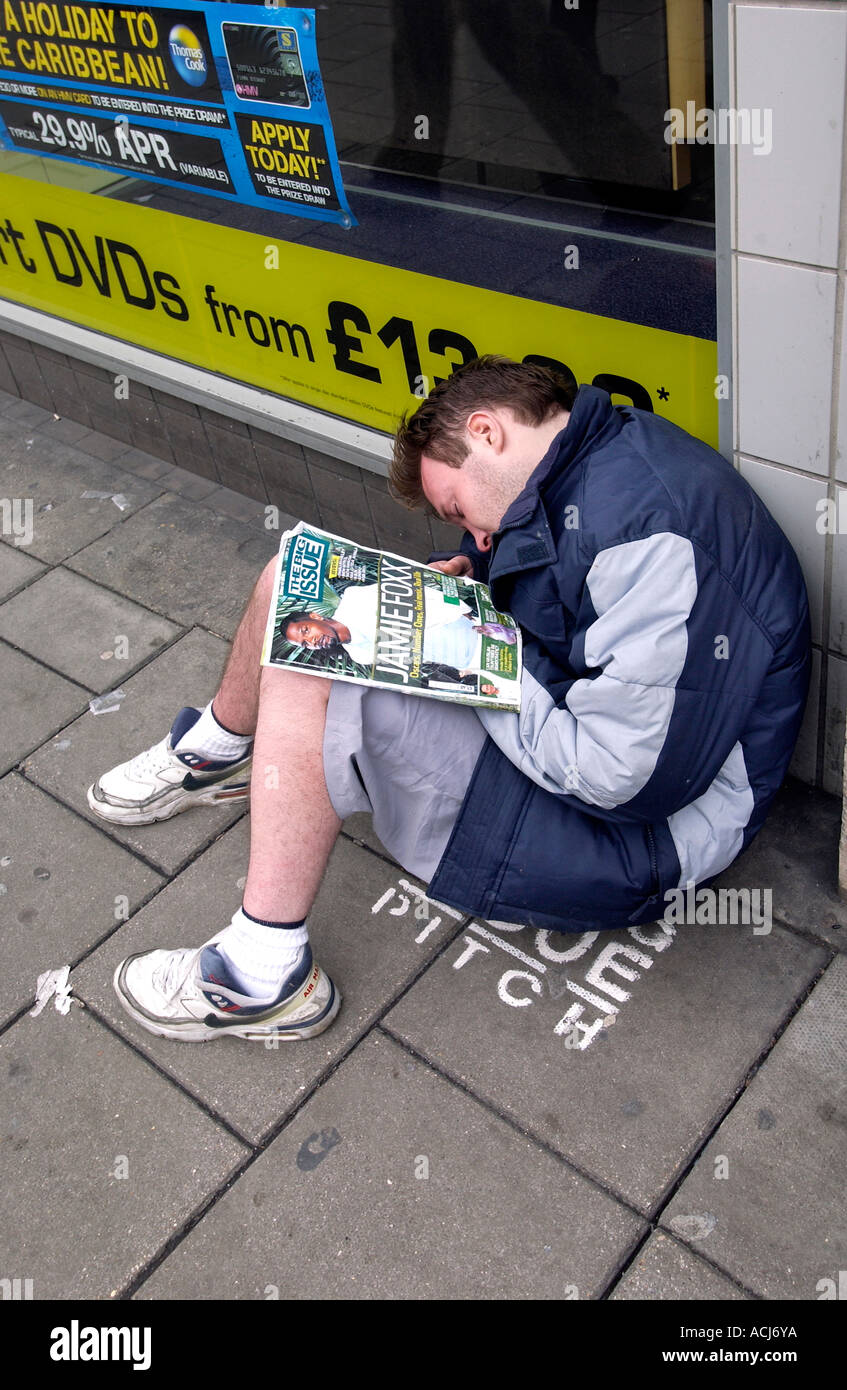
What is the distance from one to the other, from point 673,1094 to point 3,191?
3956 mm

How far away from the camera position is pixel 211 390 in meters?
3.96

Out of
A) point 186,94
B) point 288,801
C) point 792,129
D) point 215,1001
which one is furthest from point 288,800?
point 186,94

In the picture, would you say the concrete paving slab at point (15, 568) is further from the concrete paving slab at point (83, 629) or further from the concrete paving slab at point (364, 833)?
the concrete paving slab at point (364, 833)

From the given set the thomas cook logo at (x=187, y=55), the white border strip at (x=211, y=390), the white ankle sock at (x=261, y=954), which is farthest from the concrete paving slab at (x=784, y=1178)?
the thomas cook logo at (x=187, y=55)

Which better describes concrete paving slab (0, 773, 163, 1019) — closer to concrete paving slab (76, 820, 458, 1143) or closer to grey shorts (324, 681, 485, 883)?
concrete paving slab (76, 820, 458, 1143)

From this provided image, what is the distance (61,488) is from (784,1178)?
3.57m

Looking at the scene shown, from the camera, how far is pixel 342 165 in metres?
2.99

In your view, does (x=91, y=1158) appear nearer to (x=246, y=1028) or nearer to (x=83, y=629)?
(x=246, y=1028)

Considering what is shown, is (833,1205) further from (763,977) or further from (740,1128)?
(763,977)

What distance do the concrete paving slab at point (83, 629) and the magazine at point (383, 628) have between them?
140cm

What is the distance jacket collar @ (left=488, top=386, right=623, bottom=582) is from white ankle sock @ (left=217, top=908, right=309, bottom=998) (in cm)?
88

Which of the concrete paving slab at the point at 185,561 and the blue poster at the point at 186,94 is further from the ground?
the blue poster at the point at 186,94

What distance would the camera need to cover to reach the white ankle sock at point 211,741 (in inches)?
118
